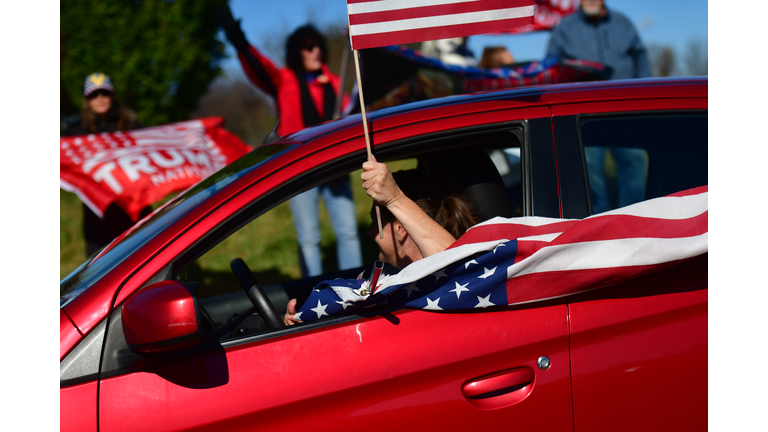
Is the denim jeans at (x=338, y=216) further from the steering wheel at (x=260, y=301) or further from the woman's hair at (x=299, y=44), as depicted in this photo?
the steering wheel at (x=260, y=301)

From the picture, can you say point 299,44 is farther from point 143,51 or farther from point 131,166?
point 143,51

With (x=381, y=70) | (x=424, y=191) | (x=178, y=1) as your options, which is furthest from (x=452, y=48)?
(x=178, y=1)

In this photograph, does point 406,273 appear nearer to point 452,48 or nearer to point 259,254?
point 259,254

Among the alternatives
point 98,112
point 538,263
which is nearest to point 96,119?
point 98,112

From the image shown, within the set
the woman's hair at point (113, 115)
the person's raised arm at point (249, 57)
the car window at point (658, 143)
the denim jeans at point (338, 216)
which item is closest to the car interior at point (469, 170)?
the car window at point (658, 143)

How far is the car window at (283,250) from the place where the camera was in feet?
6.49

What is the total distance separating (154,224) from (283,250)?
4250mm

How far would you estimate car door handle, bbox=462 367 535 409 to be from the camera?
58.2 inches

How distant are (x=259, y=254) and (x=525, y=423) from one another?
475cm

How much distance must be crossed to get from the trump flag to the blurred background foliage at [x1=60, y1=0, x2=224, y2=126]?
8.41m

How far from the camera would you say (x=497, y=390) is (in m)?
1.48

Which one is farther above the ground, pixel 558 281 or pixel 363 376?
pixel 558 281

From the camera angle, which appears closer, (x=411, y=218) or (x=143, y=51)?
(x=411, y=218)

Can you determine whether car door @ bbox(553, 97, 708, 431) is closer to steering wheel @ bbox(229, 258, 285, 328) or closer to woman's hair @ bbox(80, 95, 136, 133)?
steering wheel @ bbox(229, 258, 285, 328)
